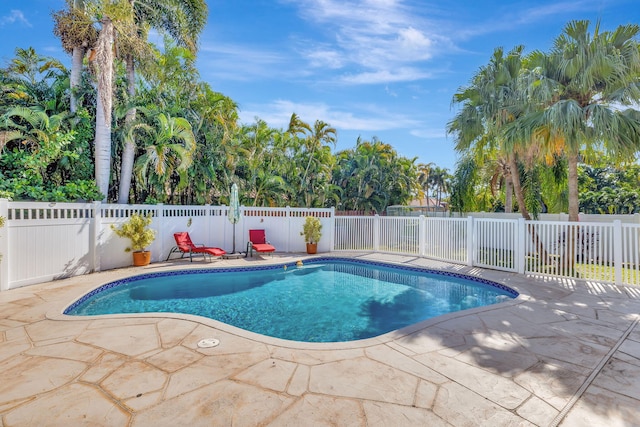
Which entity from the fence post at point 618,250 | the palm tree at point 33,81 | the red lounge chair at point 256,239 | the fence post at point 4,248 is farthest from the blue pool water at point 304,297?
the palm tree at point 33,81

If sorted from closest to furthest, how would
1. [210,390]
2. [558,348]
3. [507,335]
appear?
1. [210,390]
2. [558,348]
3. [507,335]

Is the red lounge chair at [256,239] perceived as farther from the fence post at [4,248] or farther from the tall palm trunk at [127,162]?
the fence post at [4,248]

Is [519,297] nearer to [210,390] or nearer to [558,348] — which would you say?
[558,348]

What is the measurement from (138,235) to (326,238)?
22.6 ft

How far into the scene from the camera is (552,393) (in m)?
2.82

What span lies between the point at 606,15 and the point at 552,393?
925cm

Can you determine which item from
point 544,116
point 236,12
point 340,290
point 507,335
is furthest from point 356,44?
point 507,335

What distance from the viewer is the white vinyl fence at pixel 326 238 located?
683 cm

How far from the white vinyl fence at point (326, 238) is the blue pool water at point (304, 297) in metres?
1.45

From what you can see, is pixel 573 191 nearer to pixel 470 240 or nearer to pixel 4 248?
pixel 470 240

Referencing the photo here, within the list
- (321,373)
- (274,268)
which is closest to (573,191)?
(274,268)

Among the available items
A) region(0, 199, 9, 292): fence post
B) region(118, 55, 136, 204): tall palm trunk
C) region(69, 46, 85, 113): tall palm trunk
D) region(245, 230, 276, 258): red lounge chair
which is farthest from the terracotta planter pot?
region(69, 46, 85, 113): tall palm trunk

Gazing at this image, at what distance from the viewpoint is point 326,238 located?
12.9 m

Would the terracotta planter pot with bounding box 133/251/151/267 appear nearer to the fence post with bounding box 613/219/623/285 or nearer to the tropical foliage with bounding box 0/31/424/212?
the tropical foliage with bounding box 0/31/424/212
